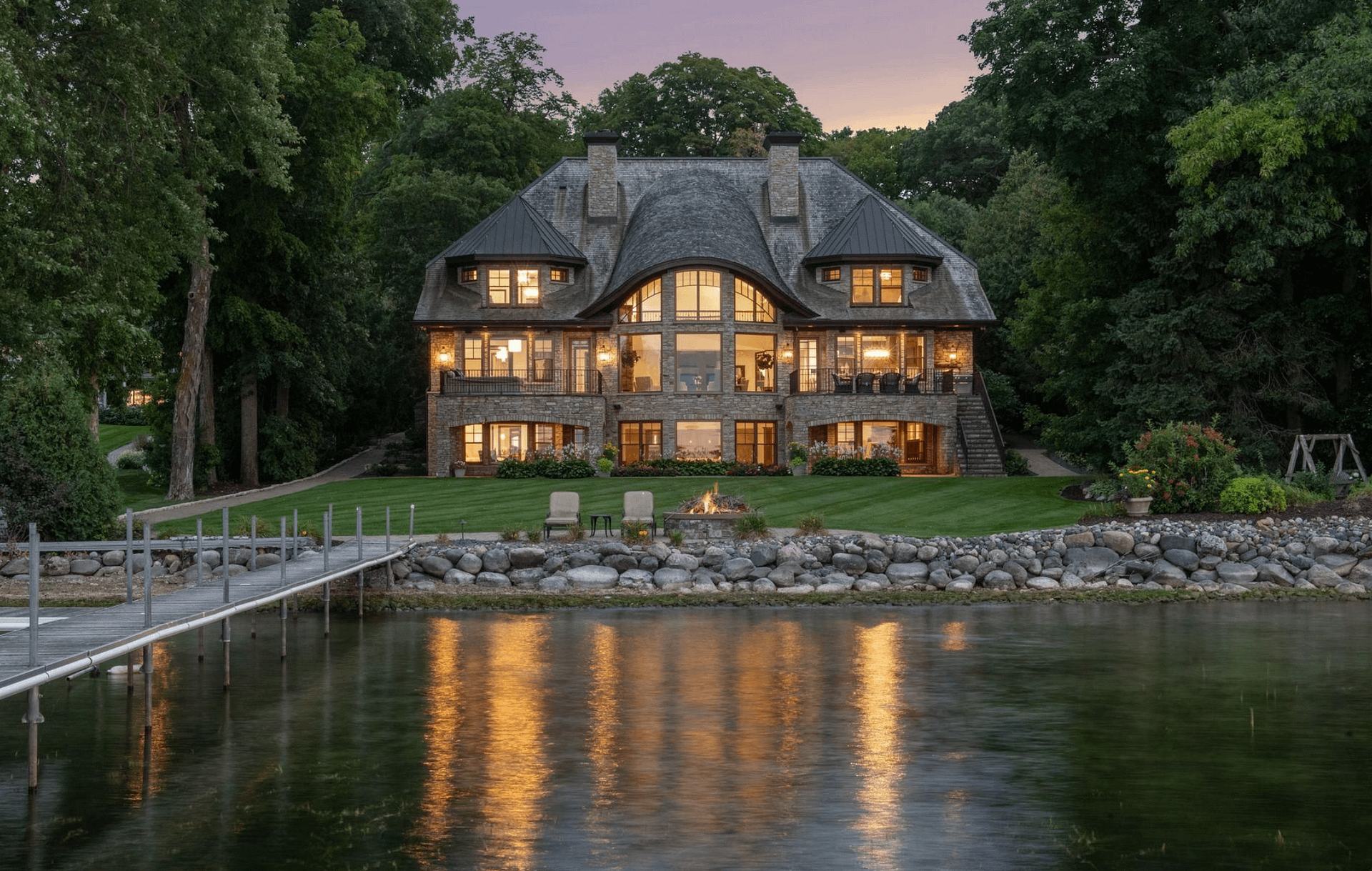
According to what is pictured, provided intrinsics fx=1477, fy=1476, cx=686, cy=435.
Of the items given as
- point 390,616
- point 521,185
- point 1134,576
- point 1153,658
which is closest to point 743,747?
point 1153,658

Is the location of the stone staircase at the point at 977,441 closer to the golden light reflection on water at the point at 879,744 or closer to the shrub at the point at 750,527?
the shrub at the point at 750,527

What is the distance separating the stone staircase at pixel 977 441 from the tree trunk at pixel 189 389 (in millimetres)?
21917

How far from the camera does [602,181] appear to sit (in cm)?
5050

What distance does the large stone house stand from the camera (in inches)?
1805

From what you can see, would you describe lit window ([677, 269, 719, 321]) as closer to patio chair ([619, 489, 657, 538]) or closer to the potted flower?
patio chair ([619, 489, 657, 538])

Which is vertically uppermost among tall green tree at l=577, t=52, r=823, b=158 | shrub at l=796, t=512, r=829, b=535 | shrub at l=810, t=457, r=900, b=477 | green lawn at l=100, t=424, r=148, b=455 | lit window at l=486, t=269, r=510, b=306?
tall green tree at l=577, t=52, r=823, b=158

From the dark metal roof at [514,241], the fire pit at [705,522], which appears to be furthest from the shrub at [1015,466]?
the fire pit at [705,522]

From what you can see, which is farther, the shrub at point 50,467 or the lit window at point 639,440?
the lit window at point 639,440

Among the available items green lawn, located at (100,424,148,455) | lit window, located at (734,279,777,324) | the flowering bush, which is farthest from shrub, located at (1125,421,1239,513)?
green lawn, located at (100,424,148,455)

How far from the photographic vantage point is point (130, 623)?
14.2 metres

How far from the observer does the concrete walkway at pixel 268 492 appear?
34125mm

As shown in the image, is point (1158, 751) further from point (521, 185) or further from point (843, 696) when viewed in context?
point (521, 185)

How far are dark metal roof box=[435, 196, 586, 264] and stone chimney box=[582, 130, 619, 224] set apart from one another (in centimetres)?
218

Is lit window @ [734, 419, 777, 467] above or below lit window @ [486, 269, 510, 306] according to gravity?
below
